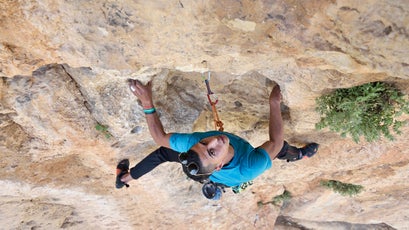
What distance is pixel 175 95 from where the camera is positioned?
5.62 meters

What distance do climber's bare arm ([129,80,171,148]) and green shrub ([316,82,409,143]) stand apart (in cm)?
203

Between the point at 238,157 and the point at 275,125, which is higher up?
the point at 275,125

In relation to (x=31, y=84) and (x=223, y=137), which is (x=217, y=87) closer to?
(x=223, y=137)

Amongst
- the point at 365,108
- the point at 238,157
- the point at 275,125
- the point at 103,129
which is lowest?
the point at 103,129

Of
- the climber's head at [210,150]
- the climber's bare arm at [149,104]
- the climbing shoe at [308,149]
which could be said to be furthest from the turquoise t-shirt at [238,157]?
the climbing shoe at [308,149]

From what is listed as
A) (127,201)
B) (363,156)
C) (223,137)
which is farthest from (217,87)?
(127,201)

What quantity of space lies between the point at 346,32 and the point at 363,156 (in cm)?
428

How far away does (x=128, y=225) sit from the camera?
8.77 m

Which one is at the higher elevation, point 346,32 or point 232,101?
point 346,32

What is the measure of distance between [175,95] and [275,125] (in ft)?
5.27

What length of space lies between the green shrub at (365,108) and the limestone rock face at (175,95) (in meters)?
0.18

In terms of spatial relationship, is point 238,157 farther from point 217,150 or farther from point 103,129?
point 103,129

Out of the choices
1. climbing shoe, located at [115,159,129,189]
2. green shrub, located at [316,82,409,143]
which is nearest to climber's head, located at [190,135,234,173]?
green shrub, located at [316,82,409,143]

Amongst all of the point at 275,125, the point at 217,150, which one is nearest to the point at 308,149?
the point at 275,125
